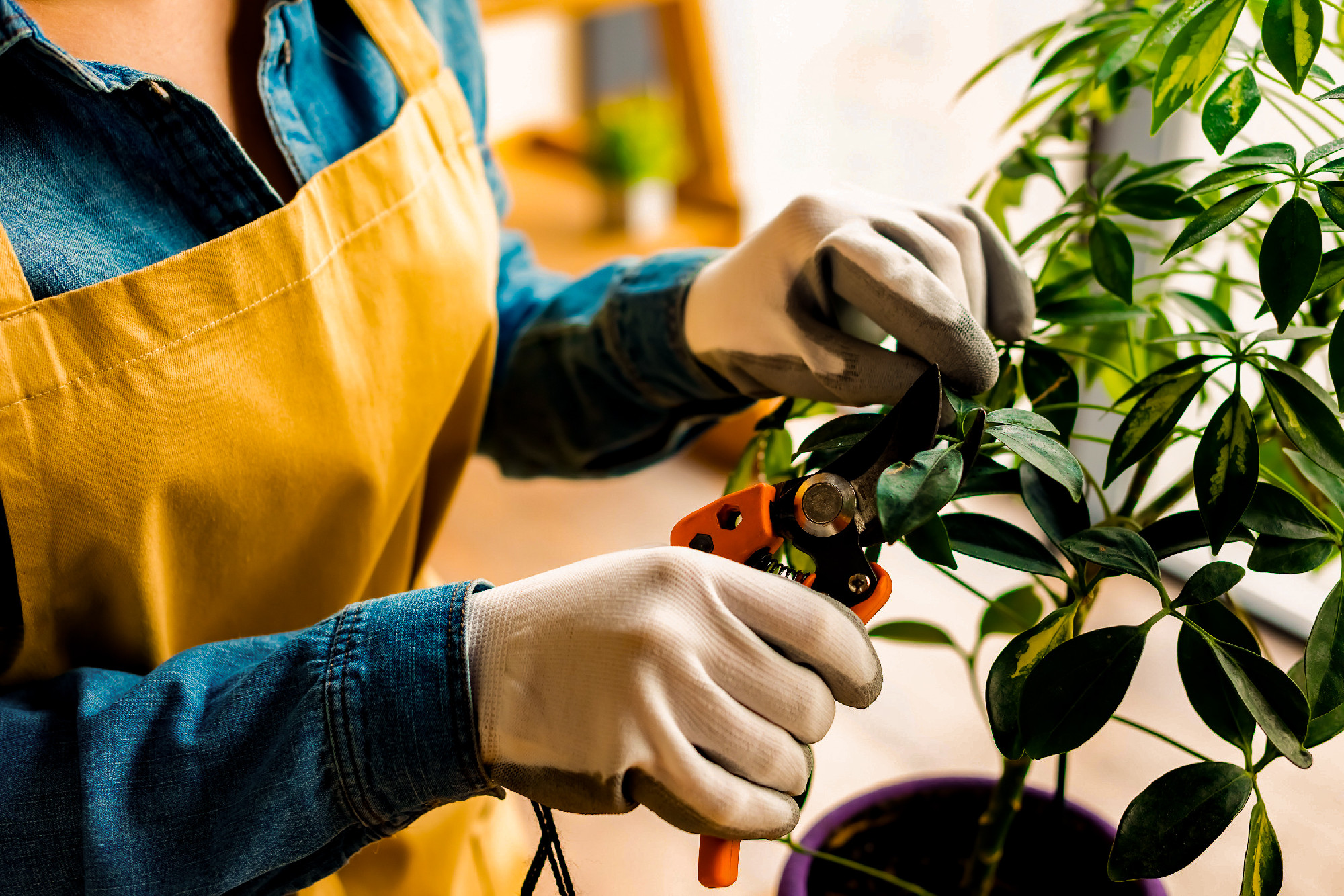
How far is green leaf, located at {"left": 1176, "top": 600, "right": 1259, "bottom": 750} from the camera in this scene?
417 millimetres

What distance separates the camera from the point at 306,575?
26.1 inches

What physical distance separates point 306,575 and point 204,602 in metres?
0.07

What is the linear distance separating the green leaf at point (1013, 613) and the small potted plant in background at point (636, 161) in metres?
1.15

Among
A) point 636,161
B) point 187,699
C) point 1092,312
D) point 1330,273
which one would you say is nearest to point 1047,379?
point 1092,312

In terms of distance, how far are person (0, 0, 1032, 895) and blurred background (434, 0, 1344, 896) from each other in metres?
0.11

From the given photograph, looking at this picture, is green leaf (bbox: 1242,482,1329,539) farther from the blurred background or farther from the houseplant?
the blurred background

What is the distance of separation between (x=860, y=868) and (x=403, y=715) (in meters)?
0.29

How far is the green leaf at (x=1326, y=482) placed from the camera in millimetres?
426

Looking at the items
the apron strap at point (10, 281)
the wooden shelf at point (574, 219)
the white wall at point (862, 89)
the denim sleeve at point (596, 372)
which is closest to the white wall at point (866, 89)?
the white wall at point (862, 89)

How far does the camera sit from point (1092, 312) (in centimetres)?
54

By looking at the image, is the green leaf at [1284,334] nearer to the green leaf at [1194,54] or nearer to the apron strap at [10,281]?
the green leaf at [1194,54]

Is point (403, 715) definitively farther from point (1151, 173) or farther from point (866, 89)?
point (866, 89)

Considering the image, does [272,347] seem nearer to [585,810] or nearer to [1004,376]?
[585,810]

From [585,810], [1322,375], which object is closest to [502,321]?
[585,810]
